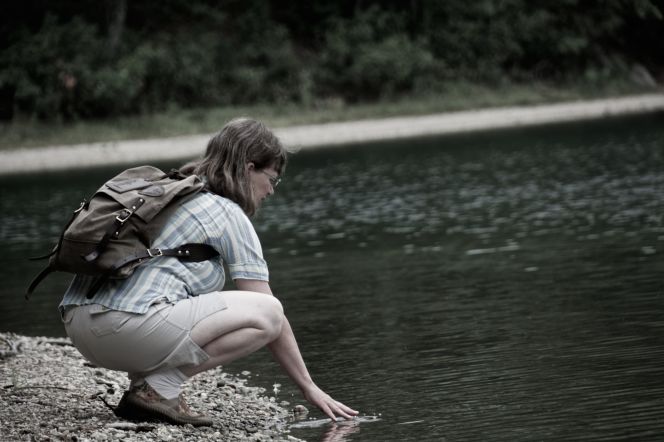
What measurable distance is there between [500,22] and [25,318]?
33.1 metres

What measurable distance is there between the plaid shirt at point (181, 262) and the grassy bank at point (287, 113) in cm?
2718

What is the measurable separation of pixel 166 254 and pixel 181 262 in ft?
0.32

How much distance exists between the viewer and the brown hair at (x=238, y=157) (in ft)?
14.4

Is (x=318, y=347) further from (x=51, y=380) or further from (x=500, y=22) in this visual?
(x=500, y=22)

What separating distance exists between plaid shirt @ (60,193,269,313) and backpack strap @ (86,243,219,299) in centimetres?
2

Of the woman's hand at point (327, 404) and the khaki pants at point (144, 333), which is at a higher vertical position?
the khaki pants at point (144, 333)

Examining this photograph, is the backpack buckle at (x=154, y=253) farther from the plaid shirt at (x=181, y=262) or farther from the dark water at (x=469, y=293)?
the dark water at (x=469, y=293)

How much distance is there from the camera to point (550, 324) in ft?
21.4

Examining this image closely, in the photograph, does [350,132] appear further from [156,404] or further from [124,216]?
[124,216]

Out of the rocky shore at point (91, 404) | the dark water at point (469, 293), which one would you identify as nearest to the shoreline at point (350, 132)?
the dark water at point (469, 293)

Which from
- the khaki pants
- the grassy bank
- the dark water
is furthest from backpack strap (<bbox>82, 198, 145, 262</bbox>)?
the grassy bank

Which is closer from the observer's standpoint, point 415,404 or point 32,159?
point 415,404

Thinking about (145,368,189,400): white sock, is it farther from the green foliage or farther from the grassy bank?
the green foliage

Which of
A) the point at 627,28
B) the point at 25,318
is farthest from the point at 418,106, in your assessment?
the point at 25,318
